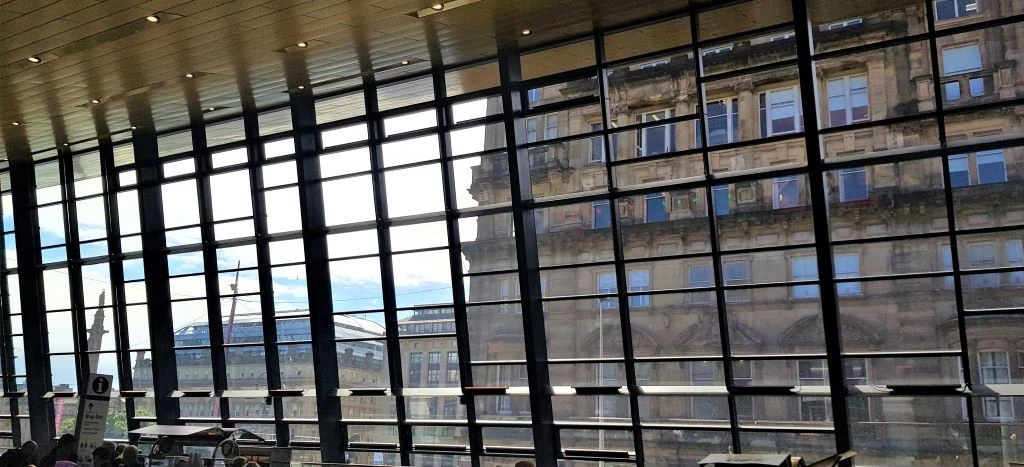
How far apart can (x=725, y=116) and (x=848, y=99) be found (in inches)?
47.4

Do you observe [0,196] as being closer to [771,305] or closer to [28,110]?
[28,110]

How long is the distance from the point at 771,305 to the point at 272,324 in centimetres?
707

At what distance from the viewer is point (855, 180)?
9.81 m

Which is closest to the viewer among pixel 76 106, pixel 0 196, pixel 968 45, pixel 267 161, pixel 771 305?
pixel 968 45

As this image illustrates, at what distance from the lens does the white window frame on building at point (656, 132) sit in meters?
→ 10.6

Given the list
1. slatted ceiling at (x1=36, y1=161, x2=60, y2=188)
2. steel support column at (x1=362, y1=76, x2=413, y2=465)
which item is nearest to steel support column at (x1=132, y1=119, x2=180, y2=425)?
slatted ceiling at (x1=36, y1=161, x2=60, y2=188)

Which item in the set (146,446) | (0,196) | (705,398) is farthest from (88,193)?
(705,398)

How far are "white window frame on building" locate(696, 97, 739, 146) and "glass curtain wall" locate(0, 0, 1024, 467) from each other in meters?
0.02

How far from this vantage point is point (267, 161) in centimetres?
1394

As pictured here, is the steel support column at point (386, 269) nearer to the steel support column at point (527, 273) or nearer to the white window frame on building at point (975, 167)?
the steel support column at point (527, 273)

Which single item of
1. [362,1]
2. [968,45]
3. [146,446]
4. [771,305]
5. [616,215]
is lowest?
[146,446]

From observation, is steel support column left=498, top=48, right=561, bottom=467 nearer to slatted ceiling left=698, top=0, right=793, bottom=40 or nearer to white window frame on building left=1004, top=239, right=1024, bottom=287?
slatted ceiling left=698, top=0, right=793, bottom=40

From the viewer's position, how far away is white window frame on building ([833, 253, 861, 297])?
32.0ft

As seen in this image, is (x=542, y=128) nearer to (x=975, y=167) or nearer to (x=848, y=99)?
(x=848, y=99)
